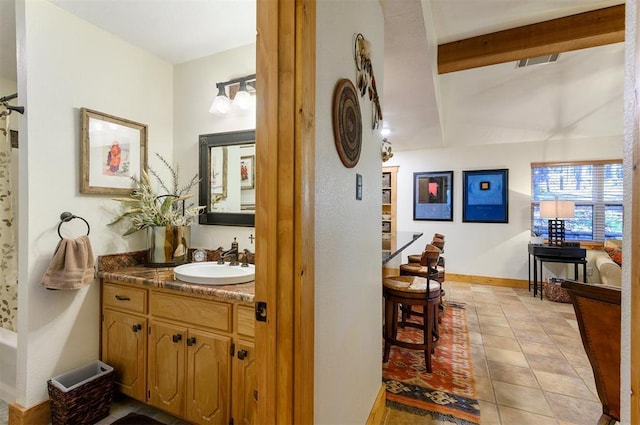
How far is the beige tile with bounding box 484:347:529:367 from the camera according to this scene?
7.90 ft

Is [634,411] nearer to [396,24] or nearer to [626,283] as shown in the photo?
[626,283]

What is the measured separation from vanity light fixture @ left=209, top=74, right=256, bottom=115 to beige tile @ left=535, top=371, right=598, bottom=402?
290cm

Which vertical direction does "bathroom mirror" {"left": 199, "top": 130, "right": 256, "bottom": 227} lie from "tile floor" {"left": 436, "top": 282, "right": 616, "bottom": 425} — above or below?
above

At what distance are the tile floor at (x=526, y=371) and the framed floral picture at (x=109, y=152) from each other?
1399 millimetres

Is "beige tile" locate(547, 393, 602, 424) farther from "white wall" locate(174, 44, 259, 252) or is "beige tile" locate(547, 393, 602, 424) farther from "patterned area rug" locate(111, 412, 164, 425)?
"patterned area rug" locate(111, 412, 164, 425)

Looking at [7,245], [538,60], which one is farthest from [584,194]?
[7,245]

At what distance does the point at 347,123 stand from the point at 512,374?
2.35m

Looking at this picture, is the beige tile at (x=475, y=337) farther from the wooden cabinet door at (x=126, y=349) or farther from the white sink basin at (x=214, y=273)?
the wooden cabinet door at (x=126, y=349)

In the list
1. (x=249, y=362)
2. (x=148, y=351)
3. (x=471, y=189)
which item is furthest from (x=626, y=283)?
(x=471, y=189)

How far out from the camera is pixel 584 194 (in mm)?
4410

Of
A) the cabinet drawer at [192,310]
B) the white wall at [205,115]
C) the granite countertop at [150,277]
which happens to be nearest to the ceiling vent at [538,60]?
the white wall at [205,115]

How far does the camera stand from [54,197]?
1.70 metres

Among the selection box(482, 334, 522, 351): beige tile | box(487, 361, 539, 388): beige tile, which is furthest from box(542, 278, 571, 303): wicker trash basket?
box(487, 361, 539, 388): beige tile

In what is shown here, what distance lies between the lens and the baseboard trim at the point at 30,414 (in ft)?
5.18
